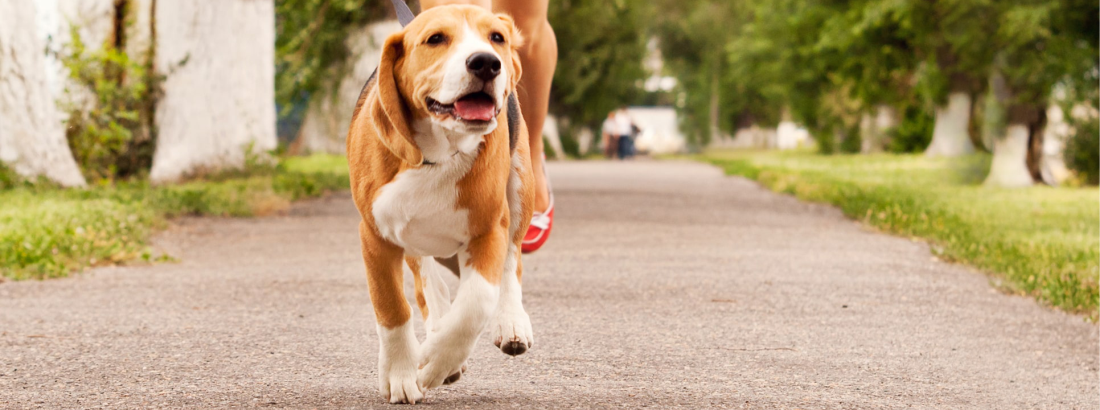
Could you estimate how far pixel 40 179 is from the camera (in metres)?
9.59

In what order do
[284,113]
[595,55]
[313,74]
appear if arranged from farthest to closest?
[595,55] → [313,74] → [284,113]

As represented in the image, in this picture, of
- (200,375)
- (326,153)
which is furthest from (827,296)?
(326,153)

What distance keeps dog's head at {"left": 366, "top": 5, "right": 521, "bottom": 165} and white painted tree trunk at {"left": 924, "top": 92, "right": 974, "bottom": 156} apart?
89.3 feet

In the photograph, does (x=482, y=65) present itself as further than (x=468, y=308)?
No

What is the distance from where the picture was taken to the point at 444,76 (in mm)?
2604

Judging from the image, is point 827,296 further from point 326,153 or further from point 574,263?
point 326,153

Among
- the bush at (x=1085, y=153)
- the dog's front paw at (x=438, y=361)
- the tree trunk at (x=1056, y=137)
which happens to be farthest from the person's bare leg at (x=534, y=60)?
the bush at (x=1085, y=153)

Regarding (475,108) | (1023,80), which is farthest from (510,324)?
(1023,80)

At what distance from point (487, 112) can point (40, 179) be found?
8118 mm

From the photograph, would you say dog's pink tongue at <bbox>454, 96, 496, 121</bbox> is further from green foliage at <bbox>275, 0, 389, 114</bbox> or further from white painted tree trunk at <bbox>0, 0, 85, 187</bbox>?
green foliage at <bbox>275, 0, 389, 114</bbox>

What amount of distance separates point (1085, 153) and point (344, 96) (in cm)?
1392

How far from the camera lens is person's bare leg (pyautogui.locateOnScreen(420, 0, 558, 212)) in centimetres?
411

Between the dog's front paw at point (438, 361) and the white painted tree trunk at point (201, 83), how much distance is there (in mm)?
9608

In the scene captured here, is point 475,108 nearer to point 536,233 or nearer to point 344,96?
point 536,233
